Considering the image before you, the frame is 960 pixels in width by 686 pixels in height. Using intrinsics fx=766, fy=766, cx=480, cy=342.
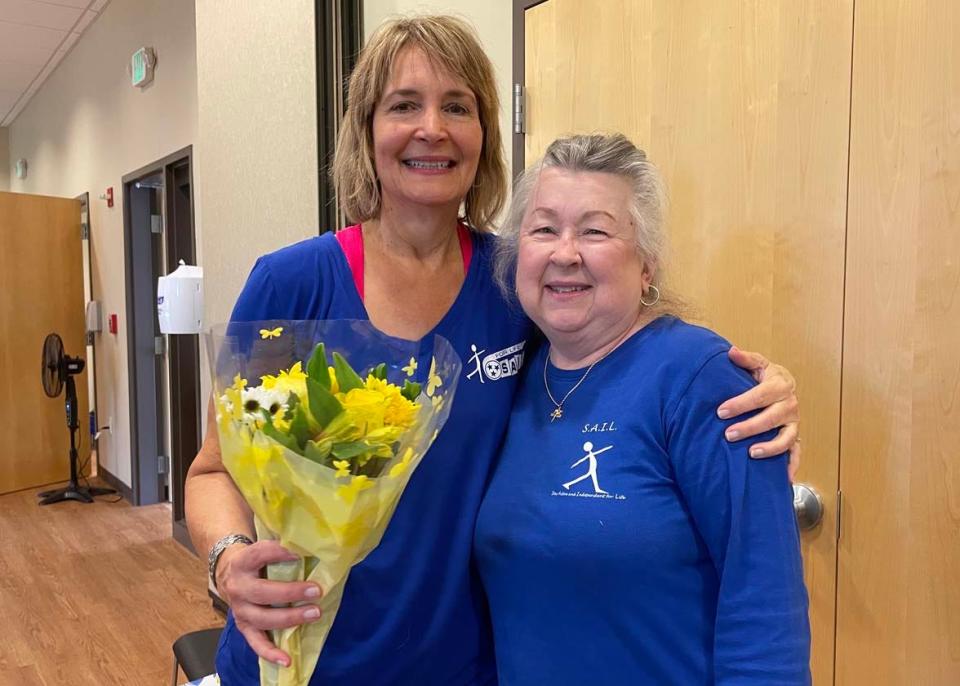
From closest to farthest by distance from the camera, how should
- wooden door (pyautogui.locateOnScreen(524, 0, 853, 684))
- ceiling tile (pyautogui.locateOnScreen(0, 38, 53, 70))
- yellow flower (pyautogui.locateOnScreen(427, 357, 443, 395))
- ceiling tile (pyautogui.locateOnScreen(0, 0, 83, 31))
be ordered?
yellow flower (pyautogui.locateOnScreen(427, 357, 443, 395))
wooden door (pyautogui.locateOnScreen(524, 0, 853, 684))
ceiling tile (pyautogui.locateOnScreen(0, 0, 83, 31))
ceiling tile (pyautogui.locateOnScreen(0, 38, 53, 70))

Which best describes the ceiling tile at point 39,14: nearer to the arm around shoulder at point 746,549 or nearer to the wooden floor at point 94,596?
the wooden floor at point 94,596

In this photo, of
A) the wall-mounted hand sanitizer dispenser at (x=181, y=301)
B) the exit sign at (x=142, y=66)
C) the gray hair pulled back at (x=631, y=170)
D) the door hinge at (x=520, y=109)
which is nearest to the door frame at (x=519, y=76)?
the door hinge at (x=520, y=109)

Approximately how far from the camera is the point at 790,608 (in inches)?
37.3

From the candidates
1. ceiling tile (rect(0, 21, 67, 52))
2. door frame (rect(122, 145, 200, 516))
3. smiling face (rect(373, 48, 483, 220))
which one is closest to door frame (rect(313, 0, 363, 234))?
smiling face (rect(373, 48, 483, 220))

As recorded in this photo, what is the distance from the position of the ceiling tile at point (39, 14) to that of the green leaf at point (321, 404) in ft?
18.5

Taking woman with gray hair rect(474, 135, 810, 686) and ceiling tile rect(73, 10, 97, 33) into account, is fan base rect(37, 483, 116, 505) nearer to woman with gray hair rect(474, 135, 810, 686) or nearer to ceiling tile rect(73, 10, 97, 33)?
ceiling tile rect(73, 10, 97, 33)

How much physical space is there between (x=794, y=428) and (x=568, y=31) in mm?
1251

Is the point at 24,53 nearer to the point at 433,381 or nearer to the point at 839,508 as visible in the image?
the point at 433,381

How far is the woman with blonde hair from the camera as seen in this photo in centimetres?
114

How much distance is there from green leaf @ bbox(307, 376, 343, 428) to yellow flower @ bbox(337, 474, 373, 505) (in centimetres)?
6

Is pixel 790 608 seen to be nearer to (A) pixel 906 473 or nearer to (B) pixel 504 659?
(B) pixel 504 659

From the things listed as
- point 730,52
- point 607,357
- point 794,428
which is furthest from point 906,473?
point 730,52

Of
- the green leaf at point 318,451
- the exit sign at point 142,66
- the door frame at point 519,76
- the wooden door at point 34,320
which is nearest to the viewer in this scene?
the green leaf at point 318,451

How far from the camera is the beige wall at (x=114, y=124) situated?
4.37 m
